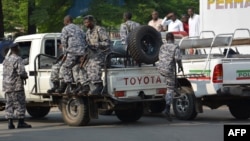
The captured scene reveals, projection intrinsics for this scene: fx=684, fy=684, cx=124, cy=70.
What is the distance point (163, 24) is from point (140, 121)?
6.02m

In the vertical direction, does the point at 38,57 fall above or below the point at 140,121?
above

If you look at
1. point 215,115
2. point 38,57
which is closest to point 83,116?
point 38,57

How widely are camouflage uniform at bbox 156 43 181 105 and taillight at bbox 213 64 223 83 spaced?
860mm

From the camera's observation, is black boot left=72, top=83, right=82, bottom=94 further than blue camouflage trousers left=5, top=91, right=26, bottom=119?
No

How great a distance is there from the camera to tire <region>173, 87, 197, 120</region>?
51.2 ft

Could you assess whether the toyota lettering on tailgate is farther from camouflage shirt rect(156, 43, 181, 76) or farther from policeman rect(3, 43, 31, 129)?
policeman rect(3, 43, 31, 129)

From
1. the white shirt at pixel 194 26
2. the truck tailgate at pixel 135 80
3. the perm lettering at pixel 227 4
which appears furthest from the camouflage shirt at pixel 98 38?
the white shirt at pixel 194 26

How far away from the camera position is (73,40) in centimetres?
1469

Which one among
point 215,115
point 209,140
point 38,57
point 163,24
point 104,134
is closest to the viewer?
point 209,140

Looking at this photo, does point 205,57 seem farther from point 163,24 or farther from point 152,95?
point 163,24

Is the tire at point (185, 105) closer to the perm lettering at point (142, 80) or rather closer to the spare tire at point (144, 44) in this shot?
the perm lettering at point (142, 80)

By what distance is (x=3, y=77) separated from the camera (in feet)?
49.3

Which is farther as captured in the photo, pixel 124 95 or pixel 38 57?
pixel 38 57

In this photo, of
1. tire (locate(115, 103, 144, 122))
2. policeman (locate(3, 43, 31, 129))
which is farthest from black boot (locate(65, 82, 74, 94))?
tire (locate(115, 103, 144, 122))
